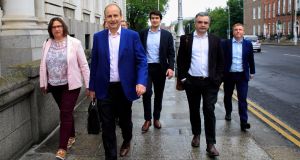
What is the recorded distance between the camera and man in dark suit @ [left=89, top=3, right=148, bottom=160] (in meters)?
5.34

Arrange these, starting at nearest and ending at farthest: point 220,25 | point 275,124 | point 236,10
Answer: point 275,124 → point 236,10 → point 220,25

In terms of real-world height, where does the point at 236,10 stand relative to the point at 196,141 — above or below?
above

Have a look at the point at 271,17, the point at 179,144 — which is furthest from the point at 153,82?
the point at 271,17

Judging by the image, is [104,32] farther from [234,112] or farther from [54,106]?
[234,112]

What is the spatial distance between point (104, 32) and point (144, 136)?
2226 millimetres

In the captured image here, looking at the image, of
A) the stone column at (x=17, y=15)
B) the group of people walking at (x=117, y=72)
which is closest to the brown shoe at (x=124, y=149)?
the group of people walking at (x=117, y=72)

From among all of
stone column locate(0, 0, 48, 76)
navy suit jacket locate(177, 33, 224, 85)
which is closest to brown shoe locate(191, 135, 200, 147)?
navy suit jacket locate(177, 33, 224, 85)

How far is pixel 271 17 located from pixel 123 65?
271ft

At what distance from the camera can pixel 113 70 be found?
17.6ft

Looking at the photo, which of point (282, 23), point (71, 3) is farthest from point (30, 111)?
point (282, 23)

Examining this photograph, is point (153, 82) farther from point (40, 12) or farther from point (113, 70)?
point (40, 12)

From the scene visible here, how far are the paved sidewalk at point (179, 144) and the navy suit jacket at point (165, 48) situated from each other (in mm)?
1105

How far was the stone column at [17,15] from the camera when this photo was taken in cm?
812

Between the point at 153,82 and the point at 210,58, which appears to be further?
the point at 153,82
